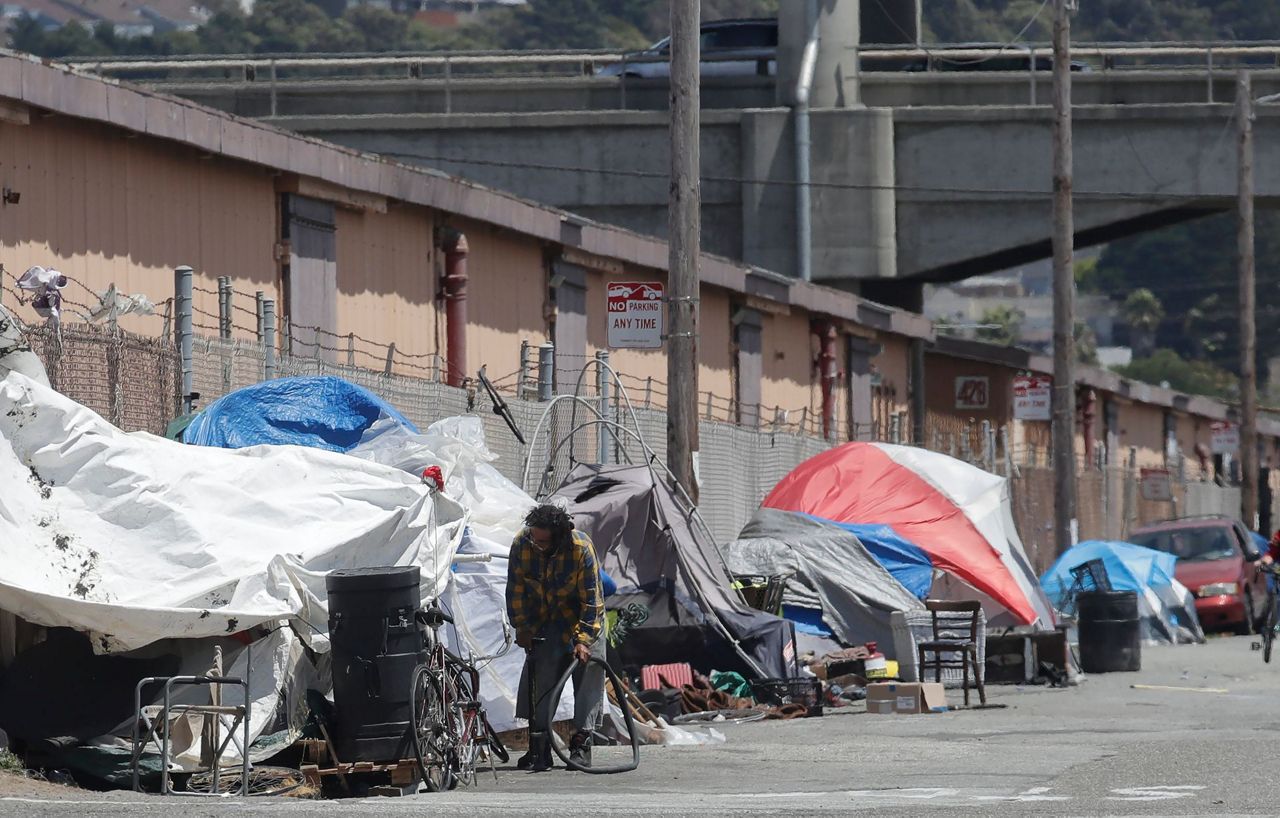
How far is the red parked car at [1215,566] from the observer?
105 ft

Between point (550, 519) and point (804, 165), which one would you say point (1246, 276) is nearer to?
point (804, 165)

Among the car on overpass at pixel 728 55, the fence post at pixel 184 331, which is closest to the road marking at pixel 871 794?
the fence post at pixel 184 331

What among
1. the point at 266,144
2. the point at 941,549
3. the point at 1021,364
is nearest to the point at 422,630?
the point at 266,144

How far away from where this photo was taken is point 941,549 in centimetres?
2388

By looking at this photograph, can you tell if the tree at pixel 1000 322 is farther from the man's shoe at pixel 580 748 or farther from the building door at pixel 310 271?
the man's shoe at pixel 580 748

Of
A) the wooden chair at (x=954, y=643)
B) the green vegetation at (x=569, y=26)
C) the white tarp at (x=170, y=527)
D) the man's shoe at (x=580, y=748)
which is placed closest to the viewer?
the white tarp at (x=170, y=527)

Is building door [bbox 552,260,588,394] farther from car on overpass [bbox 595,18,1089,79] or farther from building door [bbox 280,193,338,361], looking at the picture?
car on overpass [bbox 595,18,1089,79]

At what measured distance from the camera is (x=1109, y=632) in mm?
24062

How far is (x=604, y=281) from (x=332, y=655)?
678 inches

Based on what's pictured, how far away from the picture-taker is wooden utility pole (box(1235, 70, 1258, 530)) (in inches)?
1537

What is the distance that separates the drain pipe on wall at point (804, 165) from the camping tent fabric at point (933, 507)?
15687 mm

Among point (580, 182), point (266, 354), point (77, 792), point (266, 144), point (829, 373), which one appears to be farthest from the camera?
point (580, 182)

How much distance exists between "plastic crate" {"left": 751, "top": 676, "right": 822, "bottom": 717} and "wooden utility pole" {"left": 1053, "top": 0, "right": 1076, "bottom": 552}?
42.5 ft

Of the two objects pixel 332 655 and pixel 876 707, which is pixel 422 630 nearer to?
pixel 332 655
